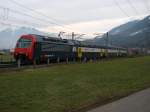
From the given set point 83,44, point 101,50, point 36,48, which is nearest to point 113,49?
point 101,50

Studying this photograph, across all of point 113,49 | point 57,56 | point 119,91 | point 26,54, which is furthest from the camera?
point 113,49

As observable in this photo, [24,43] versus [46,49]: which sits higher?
[24,43]

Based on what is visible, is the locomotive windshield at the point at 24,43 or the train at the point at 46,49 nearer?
the train at the point at 46,49

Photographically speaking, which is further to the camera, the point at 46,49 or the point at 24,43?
the point at 46,49

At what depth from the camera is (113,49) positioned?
77375 millimetres

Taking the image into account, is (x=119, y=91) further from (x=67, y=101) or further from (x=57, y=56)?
(x=57, y=56)

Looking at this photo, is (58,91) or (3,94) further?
(58,91)

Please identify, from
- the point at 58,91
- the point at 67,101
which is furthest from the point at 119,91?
the point at 67,101

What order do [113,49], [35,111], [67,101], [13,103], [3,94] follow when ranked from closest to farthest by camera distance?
1. [35,111]
2. [13,103]
3. [67,101]
4. [3,94]
5. [113,49]

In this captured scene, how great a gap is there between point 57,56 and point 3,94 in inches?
1144

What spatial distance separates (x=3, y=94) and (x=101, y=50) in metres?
52.3

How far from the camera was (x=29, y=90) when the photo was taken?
15.0 m

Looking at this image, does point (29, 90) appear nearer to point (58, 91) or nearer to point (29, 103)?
point (58, 91)

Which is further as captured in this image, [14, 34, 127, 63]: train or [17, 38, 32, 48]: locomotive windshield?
[17, 38, 32, 48]: locomotive windshield
